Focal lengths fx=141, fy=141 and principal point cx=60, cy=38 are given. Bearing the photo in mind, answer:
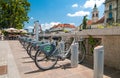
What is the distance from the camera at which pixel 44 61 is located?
460 centimetres

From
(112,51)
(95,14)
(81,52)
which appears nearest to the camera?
(112,51)

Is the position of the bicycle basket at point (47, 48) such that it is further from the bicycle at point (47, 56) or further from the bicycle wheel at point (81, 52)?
the bicycle wheel at point (81, 52)

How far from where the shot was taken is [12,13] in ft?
99.7

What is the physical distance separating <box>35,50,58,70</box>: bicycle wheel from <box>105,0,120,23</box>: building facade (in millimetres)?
34327

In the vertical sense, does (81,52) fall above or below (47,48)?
below

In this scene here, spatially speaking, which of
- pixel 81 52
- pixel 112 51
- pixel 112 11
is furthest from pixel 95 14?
pixel 112 51

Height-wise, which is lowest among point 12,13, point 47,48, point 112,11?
point 47,48

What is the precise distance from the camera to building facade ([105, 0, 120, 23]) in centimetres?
3700

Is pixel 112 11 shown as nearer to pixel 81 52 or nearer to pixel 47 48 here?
pixel 81 52

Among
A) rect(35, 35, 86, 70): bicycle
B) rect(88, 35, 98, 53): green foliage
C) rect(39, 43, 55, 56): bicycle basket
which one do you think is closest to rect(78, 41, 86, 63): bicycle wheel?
rect(88, 35, 98, 53): green foliage

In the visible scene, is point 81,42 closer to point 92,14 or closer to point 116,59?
point 116,59

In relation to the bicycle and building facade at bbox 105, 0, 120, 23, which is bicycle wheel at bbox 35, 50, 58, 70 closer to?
the bicycle

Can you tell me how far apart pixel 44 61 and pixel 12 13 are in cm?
2823

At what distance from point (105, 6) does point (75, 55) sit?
135 ft
